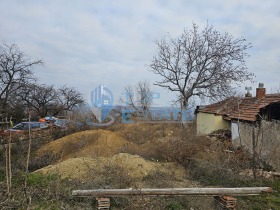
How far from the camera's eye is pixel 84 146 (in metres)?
13.9

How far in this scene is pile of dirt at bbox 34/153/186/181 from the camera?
26.8 feet

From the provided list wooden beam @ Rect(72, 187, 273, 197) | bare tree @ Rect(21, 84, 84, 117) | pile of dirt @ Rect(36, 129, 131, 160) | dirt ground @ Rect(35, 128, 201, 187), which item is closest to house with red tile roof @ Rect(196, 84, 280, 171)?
dirt ground @ Rect(35, 128, 201, 187)

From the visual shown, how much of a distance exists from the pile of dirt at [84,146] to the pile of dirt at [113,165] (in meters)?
3.01

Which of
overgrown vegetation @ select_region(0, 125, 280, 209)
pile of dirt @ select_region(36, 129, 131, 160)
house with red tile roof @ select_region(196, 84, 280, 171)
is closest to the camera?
overgrown vegetation @ select_region(0, 125, 280, 209)

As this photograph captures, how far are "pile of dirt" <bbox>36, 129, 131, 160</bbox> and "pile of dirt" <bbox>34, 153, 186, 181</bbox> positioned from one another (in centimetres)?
301

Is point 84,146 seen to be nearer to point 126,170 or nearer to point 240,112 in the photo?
point 126,170

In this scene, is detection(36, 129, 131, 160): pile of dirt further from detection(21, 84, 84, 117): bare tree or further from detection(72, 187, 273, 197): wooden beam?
detection(21, 84, 84, 117): bare tree

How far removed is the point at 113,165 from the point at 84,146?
237 inches

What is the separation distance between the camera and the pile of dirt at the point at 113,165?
26.8 ft

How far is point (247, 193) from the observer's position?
19.1 feet

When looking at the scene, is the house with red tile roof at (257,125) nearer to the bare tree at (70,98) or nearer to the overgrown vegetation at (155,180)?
the overgrown vegetation at (155,180)

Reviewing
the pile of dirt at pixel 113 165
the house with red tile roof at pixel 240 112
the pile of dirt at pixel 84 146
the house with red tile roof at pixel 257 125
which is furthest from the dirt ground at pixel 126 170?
the house with red tile roof at pixel 240 112

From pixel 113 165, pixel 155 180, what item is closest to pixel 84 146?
pixel 113 165

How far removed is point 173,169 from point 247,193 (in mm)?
3718
